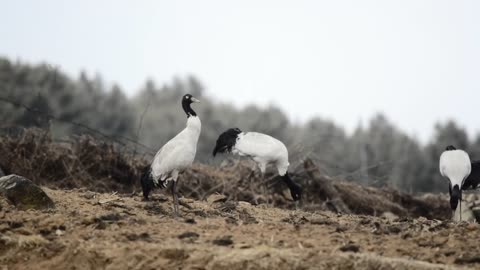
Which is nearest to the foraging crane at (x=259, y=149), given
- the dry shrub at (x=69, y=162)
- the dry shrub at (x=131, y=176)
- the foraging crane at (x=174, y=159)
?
the dry shrub at (x=131, y=176)

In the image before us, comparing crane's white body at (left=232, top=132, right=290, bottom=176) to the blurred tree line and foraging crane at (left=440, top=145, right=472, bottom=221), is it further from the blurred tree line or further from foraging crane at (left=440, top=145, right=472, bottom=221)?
the blurred tree line

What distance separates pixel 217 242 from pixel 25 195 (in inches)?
108

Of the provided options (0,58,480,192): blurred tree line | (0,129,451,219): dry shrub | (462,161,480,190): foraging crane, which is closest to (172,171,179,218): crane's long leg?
(0,129,451,219): dry shrub

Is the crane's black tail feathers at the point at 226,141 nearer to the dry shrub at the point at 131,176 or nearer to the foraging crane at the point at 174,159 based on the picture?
the dry shrub at the point at 131,176

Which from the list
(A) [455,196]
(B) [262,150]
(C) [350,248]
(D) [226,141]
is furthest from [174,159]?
(A) [455,196]

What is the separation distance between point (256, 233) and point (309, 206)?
5.90 metres

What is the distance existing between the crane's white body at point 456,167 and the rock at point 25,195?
640 centimetres

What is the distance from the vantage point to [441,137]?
36.2m

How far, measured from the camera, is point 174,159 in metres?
9.40

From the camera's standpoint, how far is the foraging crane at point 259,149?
1284cm

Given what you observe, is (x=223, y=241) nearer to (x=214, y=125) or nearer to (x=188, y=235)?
(x=188, y=235)

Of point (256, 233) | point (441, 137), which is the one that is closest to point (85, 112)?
point (441, 137)

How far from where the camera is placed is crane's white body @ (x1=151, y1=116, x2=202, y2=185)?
9383 mm

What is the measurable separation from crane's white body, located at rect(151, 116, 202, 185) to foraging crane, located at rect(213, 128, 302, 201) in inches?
131
